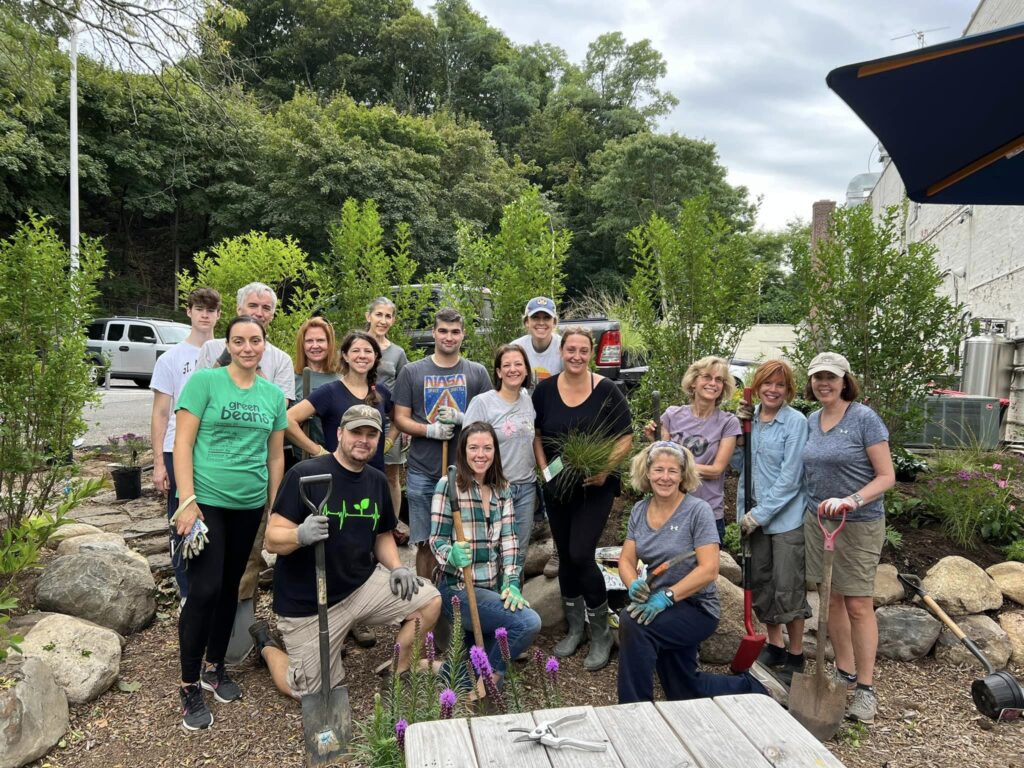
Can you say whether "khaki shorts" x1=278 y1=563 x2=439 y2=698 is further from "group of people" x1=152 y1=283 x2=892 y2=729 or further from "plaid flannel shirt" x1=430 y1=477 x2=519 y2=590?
"plaid flannel shirt" x1=430 y1=477 x2=519 y2=590

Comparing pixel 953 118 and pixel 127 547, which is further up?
pixel 953 118

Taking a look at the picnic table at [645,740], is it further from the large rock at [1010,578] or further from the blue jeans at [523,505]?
the large rock at [1010,578]

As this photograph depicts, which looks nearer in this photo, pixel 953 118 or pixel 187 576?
pixel 953 118

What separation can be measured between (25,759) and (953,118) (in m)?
4.16

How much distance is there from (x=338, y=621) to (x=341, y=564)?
26 centimetres

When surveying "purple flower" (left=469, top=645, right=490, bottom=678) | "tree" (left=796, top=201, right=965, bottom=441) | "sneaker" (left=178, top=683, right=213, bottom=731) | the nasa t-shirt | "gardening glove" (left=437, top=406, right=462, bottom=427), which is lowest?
"sneaker" (left=178, top=683, right=213, bottom=731)

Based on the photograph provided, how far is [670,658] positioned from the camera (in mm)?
3248

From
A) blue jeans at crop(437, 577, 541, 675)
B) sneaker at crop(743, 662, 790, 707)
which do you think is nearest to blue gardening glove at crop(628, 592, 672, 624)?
blue jeans at crop(437, 577, 541, 675)

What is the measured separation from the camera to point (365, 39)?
37.2 m

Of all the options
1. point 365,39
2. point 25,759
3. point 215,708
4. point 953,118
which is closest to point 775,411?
point 953,118

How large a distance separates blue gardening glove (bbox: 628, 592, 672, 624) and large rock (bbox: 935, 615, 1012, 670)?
2.27 metres

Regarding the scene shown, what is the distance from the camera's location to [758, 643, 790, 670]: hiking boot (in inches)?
151

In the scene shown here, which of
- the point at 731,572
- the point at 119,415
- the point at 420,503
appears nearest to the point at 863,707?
the point at 731,572

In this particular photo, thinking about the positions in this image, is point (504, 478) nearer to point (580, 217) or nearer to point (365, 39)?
point (580, 217)
